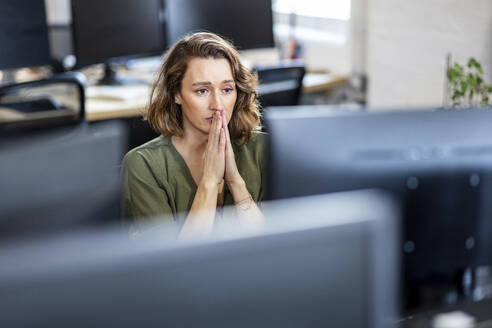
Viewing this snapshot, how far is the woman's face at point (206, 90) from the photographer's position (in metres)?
1.21

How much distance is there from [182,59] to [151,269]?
0.87 meters

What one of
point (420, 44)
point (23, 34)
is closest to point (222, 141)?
point (420, 44)

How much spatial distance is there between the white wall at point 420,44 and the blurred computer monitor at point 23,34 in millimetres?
1425

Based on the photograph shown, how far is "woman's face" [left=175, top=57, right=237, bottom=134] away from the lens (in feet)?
3.99

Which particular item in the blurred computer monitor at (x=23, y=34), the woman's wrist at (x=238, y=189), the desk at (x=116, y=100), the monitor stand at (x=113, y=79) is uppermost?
the blurred computer monitor at (x=23, y=34)

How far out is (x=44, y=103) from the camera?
2.15 metres

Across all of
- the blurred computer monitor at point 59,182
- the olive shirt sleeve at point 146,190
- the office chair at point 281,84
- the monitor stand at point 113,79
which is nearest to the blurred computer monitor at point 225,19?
the monitor stand at point 113,79

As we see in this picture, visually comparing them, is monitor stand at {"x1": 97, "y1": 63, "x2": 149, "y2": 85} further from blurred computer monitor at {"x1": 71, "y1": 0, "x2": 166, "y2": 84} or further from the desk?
blurred computer monitor at {"x1": 71, "y1": 0, "x2": 166, "y2": 84}

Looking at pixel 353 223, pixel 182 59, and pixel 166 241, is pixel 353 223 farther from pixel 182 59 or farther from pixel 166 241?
pixel 182 59

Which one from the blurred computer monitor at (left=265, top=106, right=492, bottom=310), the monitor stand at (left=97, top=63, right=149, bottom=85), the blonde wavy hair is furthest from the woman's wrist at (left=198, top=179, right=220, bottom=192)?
the monitor stand at (left=97, top=63, right=149, bottom=85)

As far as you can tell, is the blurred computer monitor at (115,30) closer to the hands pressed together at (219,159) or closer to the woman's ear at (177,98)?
the woman's ear at (177,98)

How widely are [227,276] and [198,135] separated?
821 mm

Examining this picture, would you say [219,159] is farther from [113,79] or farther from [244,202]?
[113,79]

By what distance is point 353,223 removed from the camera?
43 cm
